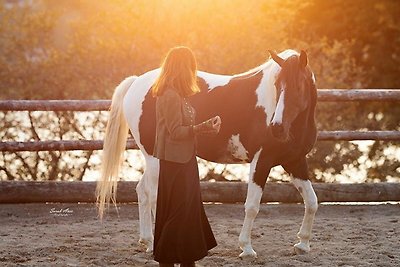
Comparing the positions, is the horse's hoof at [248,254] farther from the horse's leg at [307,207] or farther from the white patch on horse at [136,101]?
the white patch on horse at [136,101]

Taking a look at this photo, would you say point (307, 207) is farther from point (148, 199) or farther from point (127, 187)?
point (127, 187)

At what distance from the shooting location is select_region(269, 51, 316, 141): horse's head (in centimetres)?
534

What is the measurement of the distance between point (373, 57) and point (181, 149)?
15.5 metres

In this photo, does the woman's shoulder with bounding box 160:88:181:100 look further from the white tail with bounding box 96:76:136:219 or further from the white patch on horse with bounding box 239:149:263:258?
the white tail with bounding box 96:76:136:219

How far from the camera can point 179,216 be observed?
4.80 metres

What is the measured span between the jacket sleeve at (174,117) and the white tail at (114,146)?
172 centimetres

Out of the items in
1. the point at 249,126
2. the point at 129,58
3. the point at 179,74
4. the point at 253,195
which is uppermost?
the point at 129,58

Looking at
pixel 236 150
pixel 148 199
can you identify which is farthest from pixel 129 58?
pixel 236 150

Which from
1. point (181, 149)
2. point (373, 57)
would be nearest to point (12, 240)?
point (181, 149)

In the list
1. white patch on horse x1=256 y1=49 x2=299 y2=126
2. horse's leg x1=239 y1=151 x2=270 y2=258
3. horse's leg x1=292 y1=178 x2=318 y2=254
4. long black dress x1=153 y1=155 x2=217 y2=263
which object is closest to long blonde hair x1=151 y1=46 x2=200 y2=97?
long black dress x1=153 y1=155 x2=217 y2=263

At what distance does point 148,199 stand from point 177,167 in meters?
1.46

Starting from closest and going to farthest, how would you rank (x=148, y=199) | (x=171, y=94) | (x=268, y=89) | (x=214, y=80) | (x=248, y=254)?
(x=171, y=94) < (x=248, y=254) < (x=268, y=89) < (x=148, y=199) < (x=214, y=80)

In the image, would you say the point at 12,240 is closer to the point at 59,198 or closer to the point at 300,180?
the point at 59,198

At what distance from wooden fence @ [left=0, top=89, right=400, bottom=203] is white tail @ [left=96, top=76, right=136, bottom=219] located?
5.84ft
